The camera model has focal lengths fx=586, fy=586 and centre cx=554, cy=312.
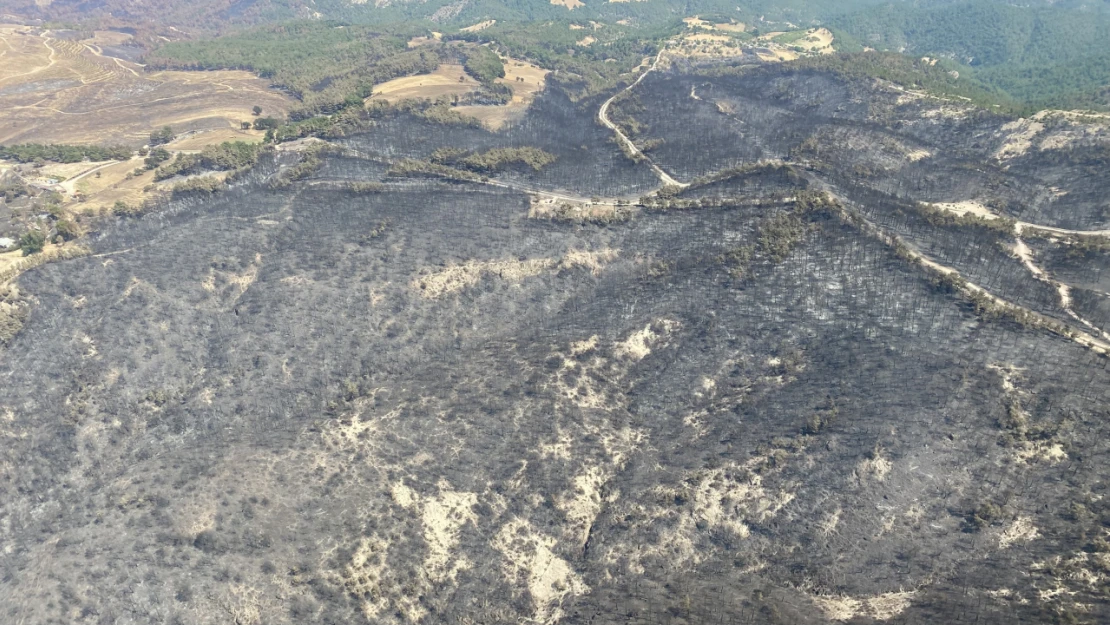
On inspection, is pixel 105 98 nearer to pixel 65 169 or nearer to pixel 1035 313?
pixel 65 169

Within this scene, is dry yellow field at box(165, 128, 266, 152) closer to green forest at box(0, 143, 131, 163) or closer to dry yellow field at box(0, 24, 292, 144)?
dry yellow field at box(0, 24, 292, 144)

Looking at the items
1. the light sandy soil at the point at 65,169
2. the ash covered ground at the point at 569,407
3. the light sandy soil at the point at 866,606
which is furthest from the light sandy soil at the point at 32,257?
the light sandy soil at the point at 866,606

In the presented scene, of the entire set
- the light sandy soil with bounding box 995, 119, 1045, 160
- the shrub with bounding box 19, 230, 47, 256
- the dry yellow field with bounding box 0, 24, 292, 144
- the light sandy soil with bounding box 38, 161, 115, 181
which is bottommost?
the dry yellow field with bounding box 0, 24, 292, 144

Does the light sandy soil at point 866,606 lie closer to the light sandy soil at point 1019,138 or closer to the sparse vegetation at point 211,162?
the light sandy soil at point 1019,138

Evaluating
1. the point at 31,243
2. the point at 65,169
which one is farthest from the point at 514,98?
the point at 31,243

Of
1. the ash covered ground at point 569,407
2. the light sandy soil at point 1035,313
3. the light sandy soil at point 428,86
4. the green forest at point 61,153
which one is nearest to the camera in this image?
the ash covered ground at point 569,407

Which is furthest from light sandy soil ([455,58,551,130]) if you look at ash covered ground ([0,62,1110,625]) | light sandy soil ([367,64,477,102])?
ash covered ground ([0,62,1110,625])

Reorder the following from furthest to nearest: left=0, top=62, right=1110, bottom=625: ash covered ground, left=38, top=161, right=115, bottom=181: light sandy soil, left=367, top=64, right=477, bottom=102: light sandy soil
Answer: left=367, top=64, right=477, bottom=102: light sandy soil
left=38, top=161, right=115, bottom=181: light sandy soil
left=0, top=62, right=1110, bottom=625: ash covered ground
